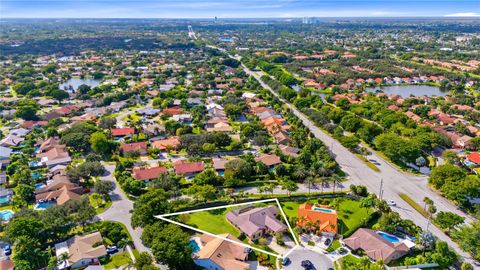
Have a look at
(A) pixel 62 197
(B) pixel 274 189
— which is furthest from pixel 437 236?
(A) pixel 62 197

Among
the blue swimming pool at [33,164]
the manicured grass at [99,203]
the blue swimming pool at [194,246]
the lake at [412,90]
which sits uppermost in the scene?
the lake at [412,90]

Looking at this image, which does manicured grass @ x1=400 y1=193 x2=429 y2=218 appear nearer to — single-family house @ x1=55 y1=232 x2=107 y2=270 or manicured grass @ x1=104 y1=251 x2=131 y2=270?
manicured grass @ x1=104 y1=251 x2=131 y2=270

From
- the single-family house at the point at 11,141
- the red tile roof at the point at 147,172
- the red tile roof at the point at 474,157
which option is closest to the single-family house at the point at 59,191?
the red tile roof at the point at 147,172

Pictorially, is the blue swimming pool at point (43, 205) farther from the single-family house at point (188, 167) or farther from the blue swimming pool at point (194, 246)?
the blue swimming pool at point (194, 246)

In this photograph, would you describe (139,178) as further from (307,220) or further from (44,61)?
(44,61)

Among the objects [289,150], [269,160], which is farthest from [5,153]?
[289,150]

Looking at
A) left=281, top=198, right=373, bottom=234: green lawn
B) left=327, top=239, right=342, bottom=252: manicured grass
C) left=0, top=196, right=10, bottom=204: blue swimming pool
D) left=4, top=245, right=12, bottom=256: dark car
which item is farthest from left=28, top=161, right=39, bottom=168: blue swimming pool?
left=327, top=239, right=342, bottom=252: manicured grass
